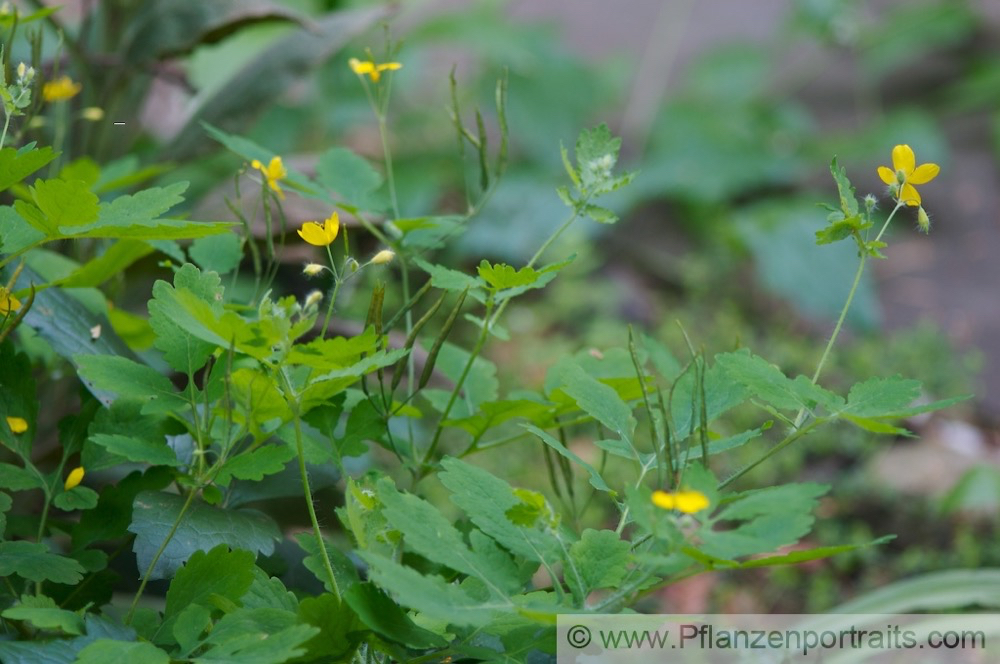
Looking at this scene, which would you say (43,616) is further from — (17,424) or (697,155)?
(697,155)

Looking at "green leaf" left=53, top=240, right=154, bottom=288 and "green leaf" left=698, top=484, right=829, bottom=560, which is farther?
"green leaf" left=53, top=240, right=154, bottom=288

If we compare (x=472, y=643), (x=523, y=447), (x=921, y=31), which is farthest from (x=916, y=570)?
(x=921, y=31)

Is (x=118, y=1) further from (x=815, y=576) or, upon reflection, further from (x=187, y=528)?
(x=815, y=576)

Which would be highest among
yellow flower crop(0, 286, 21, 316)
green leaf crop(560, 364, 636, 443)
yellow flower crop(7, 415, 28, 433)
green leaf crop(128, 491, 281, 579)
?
yellow flower crop(0, 286, 21, 316)

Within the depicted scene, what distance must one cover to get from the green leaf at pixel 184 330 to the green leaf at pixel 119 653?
171 mm

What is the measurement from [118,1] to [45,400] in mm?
608

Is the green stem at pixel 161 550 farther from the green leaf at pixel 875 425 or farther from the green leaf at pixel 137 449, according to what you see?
the green leaf at pixel 875 425

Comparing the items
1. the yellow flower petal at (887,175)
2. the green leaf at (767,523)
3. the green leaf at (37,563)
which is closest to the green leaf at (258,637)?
the green leaf at (37,563)

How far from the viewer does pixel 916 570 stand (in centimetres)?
171

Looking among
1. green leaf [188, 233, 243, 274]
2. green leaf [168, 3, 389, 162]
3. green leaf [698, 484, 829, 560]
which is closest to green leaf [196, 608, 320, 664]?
green leaf [698, 484, 829, 560]

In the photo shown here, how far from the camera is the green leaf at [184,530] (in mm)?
615

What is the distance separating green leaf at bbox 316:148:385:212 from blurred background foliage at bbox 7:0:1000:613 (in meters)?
0.23

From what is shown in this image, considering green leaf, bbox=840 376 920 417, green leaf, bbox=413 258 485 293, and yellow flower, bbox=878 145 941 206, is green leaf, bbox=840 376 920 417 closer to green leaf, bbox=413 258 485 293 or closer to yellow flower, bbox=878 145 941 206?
yellow flower, bbox=878 145 941 206

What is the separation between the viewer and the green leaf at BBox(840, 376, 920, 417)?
0.60 metres
